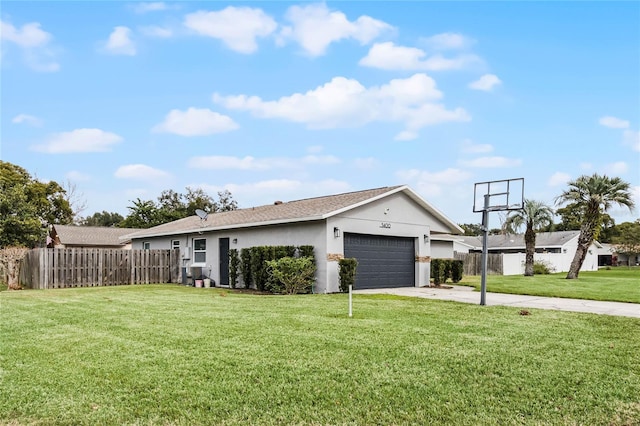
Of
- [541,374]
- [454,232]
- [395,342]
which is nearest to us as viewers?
[541,374]

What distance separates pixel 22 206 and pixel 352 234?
93.2 ft

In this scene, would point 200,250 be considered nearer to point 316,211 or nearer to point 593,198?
point 316,211

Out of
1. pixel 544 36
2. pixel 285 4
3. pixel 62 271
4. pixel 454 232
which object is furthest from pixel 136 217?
pixel 544 36

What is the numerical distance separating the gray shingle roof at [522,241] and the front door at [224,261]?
95.4 feet

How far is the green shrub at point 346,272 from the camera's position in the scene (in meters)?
15.8

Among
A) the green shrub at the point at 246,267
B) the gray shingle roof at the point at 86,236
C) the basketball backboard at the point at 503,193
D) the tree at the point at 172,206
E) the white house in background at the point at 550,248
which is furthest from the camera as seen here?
the tree at the point at 172,206

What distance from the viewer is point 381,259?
18.1 m

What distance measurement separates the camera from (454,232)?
21812 millimetres

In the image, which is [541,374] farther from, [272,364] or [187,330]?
[187,330]

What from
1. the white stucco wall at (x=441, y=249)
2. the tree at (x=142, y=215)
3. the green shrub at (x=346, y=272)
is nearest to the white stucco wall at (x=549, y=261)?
the white stucco wall at (x=441, y=249)

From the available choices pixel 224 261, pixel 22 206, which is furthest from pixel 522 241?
pixel 22 206

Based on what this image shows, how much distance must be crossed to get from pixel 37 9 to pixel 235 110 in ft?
26.2

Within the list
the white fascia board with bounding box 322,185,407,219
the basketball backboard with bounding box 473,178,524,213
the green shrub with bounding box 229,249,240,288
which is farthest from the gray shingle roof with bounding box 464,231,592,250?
the basketball backboard with bounding box 473,178,524,213

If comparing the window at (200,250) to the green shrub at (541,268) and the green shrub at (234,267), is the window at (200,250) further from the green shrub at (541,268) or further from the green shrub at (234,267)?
the green shrub at (541,268)
